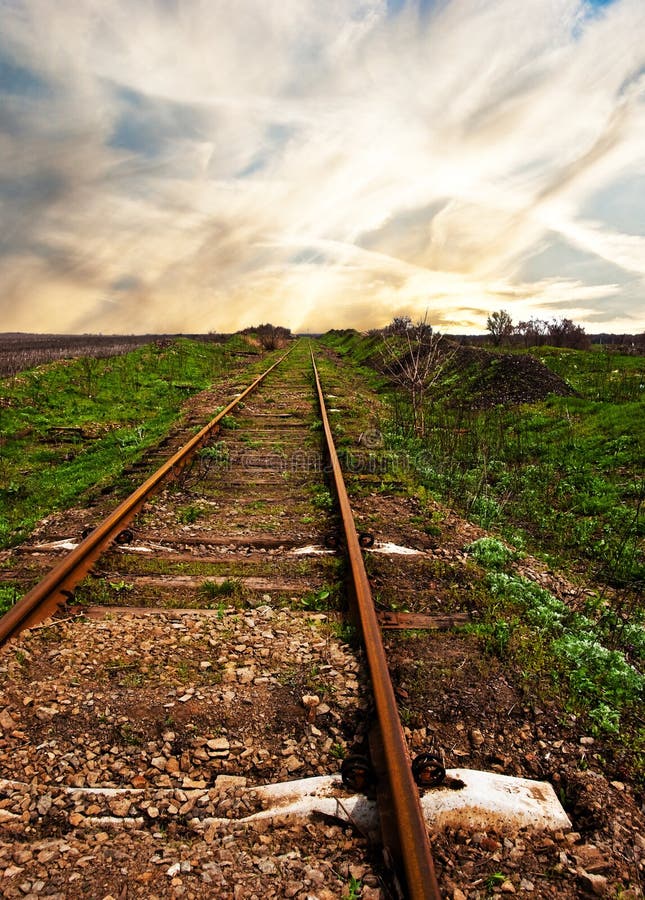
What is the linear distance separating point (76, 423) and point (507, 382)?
10802 millimetres

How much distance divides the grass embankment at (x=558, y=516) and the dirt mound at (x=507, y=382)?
0.16 meters

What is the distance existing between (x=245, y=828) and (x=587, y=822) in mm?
1423

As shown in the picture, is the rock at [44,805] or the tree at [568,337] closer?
the rock at [44,805]

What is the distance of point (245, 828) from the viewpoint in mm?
1945

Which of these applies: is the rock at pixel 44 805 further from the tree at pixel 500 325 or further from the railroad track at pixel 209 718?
the tree at pixel 500 325

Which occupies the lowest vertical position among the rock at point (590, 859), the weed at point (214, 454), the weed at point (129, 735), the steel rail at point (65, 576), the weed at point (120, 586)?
the rock at point (590, 859)

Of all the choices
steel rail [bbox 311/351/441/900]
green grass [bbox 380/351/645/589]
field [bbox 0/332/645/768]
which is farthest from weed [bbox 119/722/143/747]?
green grass [bbox 380/351/645/589]

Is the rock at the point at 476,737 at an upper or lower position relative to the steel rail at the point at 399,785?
lower

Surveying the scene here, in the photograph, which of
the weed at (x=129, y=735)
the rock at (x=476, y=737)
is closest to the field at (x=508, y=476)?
the rock at (x=476, y=737)

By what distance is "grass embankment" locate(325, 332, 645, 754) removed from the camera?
295 centimetres

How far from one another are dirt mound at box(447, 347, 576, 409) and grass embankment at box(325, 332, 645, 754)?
0.52 feet

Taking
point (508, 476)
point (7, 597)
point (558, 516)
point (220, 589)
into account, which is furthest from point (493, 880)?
point (508, 476)

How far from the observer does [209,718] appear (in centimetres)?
254

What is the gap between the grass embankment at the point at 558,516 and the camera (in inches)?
116
